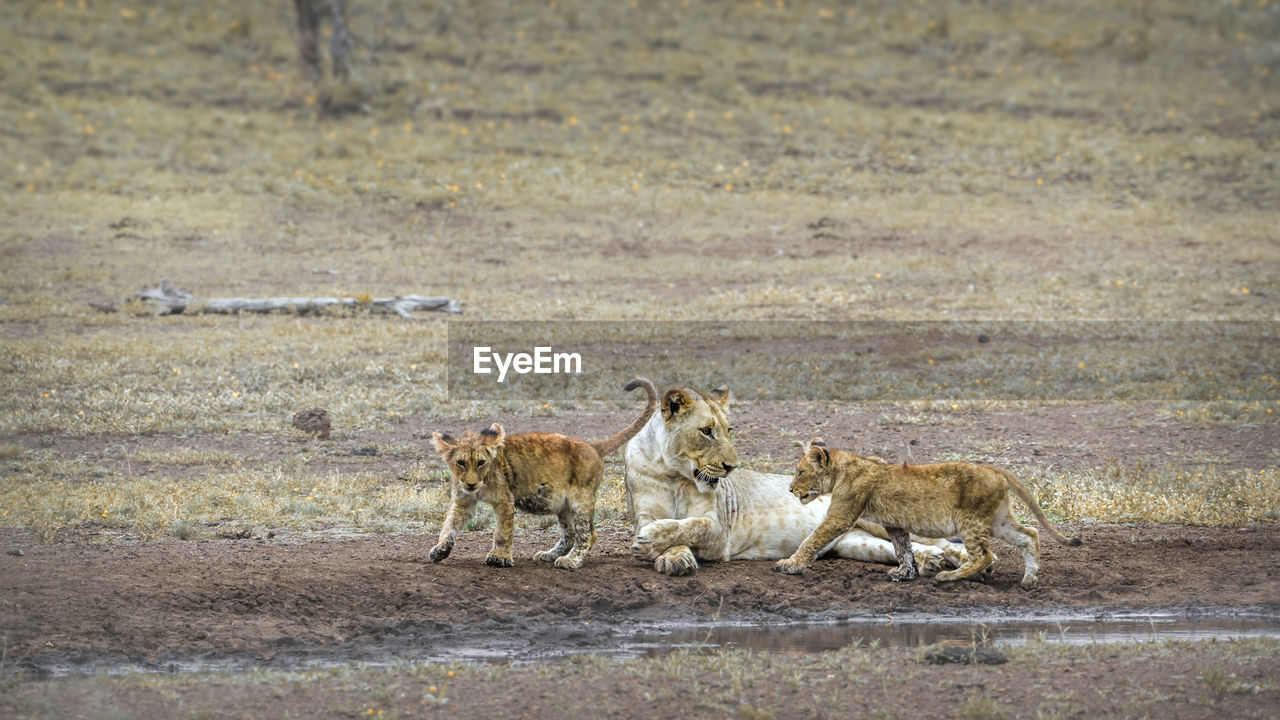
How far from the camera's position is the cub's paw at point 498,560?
8.12m

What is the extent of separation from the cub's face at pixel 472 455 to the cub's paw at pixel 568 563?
A: 78 centimetres

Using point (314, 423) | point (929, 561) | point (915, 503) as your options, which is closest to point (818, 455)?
point (915, 503)

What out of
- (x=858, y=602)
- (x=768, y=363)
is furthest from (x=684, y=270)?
(x=858, y=602)

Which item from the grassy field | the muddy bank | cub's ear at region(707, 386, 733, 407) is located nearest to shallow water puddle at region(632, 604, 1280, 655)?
the muddy bank

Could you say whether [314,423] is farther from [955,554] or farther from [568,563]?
[955,554]

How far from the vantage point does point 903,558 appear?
8289mm

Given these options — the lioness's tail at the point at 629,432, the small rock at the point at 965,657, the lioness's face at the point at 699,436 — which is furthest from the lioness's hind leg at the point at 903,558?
the lioness's tail at the point at 629,432

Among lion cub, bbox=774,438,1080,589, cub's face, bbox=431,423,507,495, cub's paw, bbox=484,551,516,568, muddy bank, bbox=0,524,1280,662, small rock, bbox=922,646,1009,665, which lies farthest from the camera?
cub's paw, bbox=484,551,516,568

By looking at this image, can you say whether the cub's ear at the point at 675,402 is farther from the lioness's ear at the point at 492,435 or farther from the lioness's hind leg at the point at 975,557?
the lioness's hind leg at the point at 975,557

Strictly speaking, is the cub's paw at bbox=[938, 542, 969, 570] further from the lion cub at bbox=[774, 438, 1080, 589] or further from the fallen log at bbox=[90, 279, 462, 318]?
the fallen log at bbox=[90, 279, 462, 318]

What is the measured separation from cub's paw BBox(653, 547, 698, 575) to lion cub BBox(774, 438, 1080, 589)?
1.96 feet

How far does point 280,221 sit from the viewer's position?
24172 millimetres

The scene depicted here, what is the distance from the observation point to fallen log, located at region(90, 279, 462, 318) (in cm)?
1864

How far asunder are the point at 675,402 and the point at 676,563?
928mm
